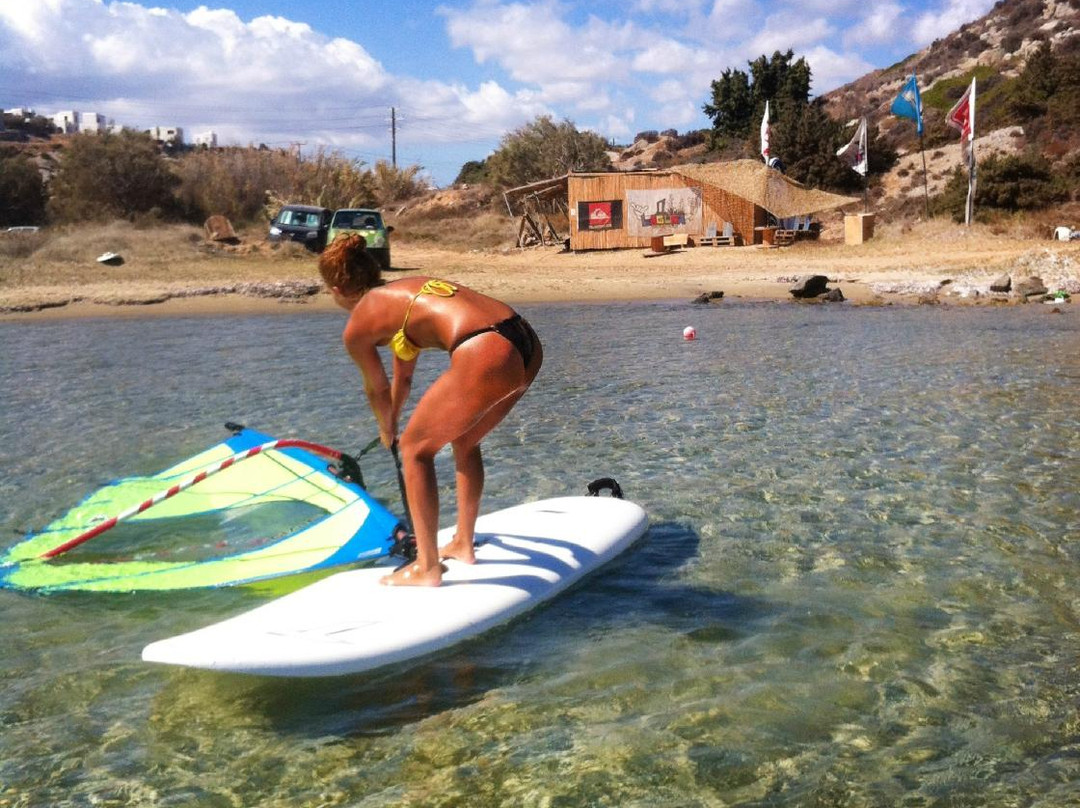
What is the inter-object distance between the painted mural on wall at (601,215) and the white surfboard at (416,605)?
25.6 metres

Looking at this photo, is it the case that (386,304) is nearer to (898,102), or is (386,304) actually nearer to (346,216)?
(346,216)

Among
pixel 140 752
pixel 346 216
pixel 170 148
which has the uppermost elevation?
pixel 170 148

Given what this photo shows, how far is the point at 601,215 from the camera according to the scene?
3067cm

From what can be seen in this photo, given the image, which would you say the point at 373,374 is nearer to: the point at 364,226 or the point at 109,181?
the point at 364,226

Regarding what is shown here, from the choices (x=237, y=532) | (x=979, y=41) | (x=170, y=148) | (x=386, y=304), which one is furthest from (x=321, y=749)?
(x=170, y=148)

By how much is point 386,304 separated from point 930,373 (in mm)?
8342

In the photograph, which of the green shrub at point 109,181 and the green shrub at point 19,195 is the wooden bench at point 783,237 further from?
the green shrub at point 19,195

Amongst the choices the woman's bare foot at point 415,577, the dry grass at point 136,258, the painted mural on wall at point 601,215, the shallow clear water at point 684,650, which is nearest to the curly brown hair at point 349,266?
the woman's bare foot at point 415,577

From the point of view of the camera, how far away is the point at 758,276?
22.8 metres

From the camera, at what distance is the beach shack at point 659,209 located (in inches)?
1188

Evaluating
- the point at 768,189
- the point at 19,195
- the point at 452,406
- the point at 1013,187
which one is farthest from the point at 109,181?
the point at 452,406

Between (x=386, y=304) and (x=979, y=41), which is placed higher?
(x=979, y=41)

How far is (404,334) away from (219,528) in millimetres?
2626

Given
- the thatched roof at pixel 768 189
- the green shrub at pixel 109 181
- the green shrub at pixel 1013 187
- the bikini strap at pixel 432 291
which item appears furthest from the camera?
the green shrub at pixel 109 181
